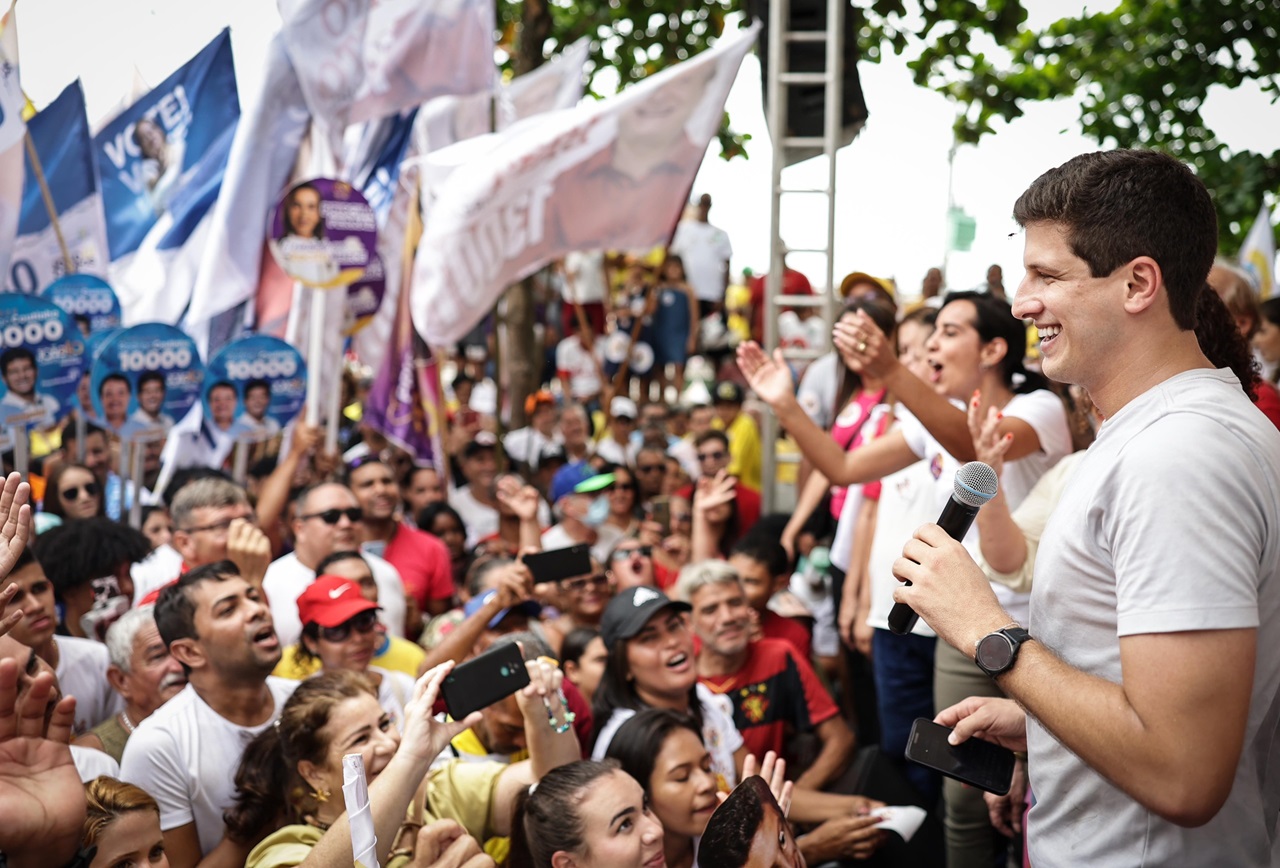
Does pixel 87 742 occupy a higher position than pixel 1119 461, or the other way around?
pixel 1119 461

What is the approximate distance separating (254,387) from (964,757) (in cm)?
475

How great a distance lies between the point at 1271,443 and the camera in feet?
5.34

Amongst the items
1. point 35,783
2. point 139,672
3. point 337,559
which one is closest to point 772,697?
point 337,559

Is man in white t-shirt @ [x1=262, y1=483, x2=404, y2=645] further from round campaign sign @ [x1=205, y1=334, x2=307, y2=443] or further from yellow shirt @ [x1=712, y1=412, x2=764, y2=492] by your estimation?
yellow shirt @ [x1=712, y1=412, x2=764, y2=492]

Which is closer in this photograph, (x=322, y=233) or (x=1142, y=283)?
(x=1142, y=283)

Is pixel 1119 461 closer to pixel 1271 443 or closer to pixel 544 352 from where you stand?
pixel 1271 443

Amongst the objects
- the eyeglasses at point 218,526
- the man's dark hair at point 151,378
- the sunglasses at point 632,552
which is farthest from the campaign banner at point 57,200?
the sunglasses at point 632,552

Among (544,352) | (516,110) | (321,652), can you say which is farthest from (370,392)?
(544,352)

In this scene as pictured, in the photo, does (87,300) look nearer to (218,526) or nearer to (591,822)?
(218,526)

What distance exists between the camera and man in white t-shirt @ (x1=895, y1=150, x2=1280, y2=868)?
1.50 m

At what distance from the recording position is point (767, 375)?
377 cm

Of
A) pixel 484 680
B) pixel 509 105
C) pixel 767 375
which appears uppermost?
pixel 509 105

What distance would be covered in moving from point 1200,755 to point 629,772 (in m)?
2.14

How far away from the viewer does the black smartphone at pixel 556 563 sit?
4051 millimetres
